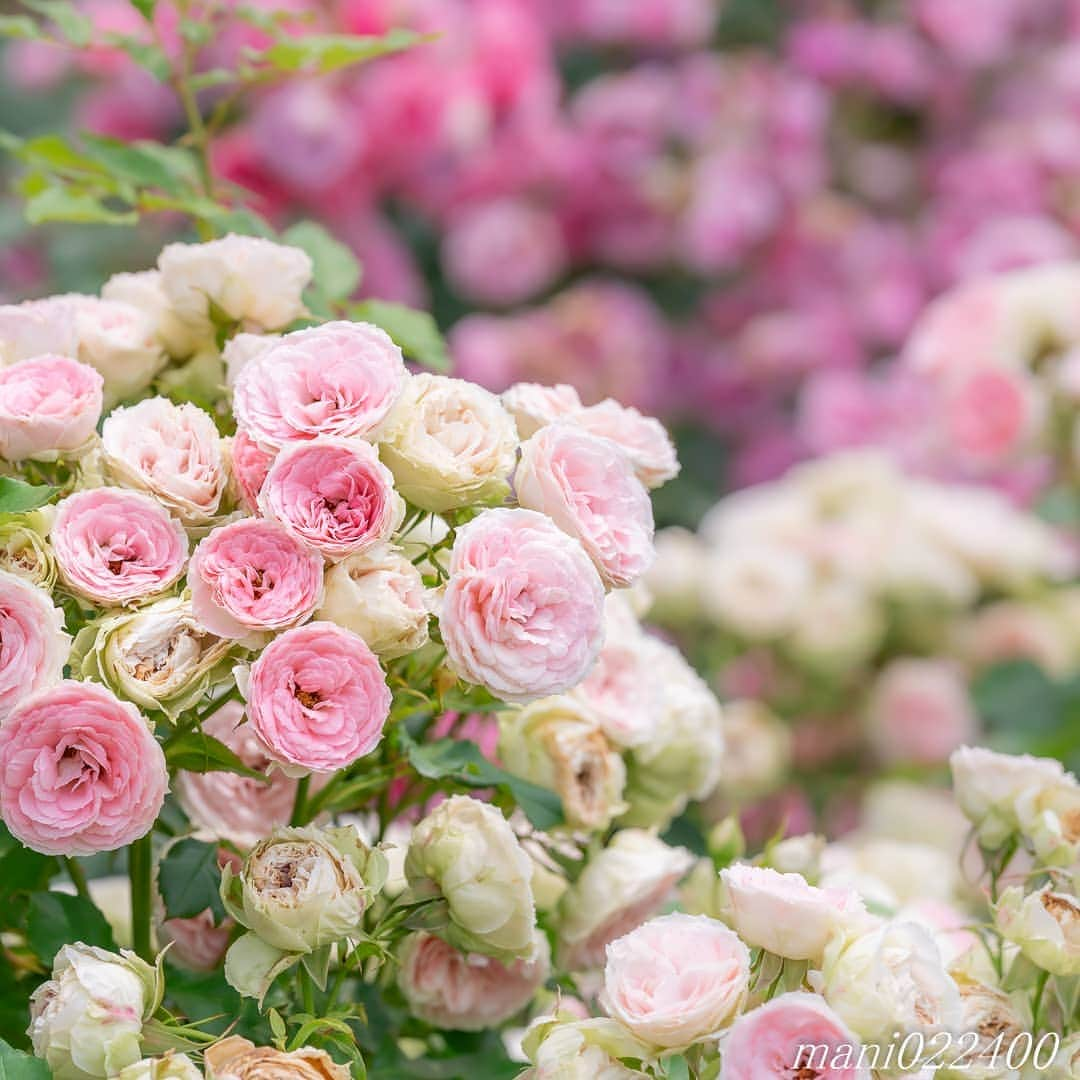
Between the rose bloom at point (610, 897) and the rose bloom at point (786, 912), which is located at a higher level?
the rose bloom at point (786, 912)

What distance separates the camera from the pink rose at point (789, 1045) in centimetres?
42

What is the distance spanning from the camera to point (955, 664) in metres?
1.27

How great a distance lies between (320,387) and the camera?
0.47 meters

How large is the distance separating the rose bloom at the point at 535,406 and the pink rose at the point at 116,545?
0.12 meters

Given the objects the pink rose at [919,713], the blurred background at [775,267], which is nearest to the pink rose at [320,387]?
the blurred background at [775,267]

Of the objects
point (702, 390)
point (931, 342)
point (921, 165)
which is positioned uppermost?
point (931, 342)

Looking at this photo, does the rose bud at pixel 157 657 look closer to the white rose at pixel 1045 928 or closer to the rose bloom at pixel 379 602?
the rose bloom at pixel 379 602

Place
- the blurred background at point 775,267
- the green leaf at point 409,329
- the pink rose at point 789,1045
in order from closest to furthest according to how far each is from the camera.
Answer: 1. the pink rose at point 789,1045
2. the green leaf at point 409,329
3. the blurred background at point 775,267

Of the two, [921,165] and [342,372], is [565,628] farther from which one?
[921,165]

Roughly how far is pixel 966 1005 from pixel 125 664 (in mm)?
269

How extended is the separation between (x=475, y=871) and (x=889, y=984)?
0.42 feet

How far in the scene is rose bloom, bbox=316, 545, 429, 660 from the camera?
445 mm

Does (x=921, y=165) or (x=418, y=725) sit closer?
(x=418, y=725)

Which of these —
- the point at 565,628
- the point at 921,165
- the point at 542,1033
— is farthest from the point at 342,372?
the point at 921,165
